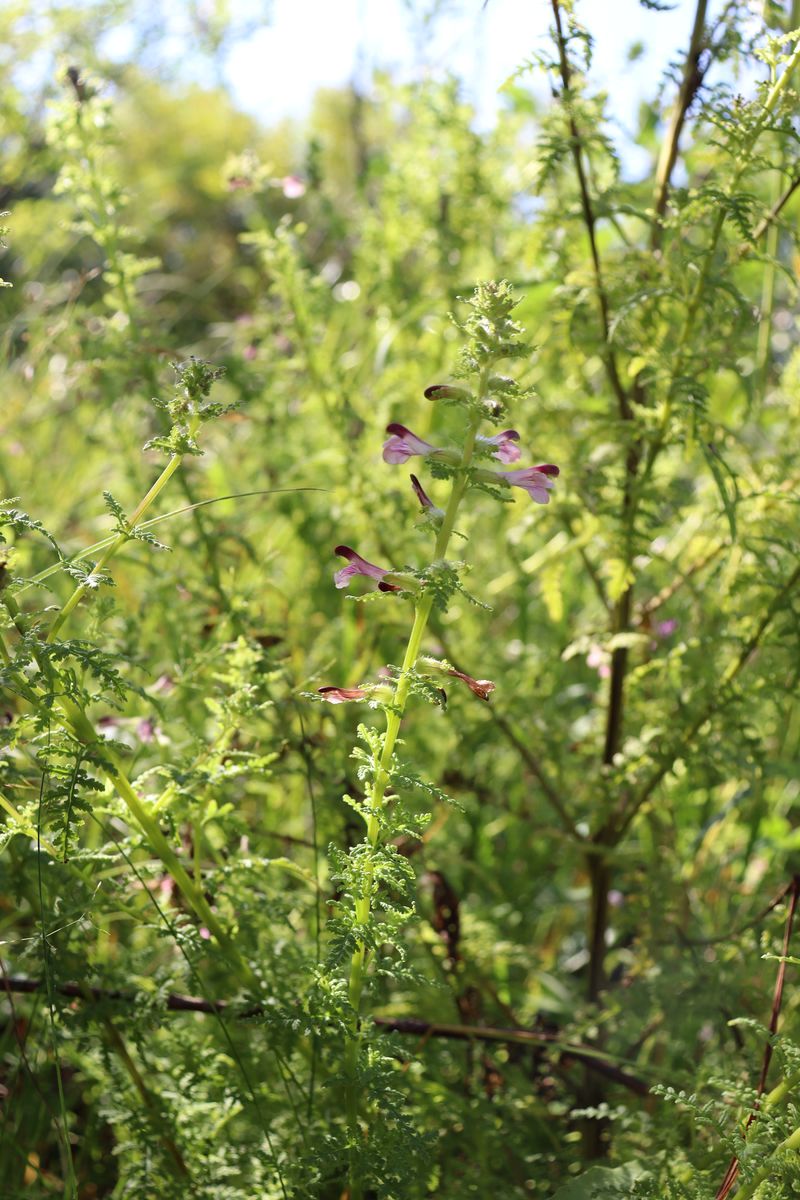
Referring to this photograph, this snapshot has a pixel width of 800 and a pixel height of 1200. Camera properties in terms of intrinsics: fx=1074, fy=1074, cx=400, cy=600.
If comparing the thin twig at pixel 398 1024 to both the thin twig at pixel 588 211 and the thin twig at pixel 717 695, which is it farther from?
the thin twig at pixel 588 211

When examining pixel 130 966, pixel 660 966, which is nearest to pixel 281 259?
pixel 130 966

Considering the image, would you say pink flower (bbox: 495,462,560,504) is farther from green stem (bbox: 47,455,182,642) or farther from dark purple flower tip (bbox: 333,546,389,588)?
green stem (bbox: 47,455,182,642)

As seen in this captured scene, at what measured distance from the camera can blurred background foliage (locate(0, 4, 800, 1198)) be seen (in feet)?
3.66

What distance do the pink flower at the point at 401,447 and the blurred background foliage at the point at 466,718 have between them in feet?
0.85

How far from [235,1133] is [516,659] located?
1009 mm

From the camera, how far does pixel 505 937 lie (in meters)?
1.80

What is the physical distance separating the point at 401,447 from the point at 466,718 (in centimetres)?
77

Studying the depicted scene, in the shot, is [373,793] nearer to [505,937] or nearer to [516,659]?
[505,937]

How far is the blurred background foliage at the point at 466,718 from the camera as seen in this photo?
1.12 metres

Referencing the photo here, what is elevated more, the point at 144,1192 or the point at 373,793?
the point at 373,793

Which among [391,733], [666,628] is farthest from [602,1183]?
[666,628]

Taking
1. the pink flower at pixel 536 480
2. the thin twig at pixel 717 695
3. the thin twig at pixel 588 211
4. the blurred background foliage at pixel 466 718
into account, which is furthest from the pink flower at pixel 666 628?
the pink flower at pixel 536 480

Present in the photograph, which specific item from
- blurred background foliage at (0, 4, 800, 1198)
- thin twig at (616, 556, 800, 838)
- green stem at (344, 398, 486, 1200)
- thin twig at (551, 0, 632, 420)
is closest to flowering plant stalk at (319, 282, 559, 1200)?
green stem at (344, 398, 486, 1200)

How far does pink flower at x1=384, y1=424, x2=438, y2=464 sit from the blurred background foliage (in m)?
0.26
